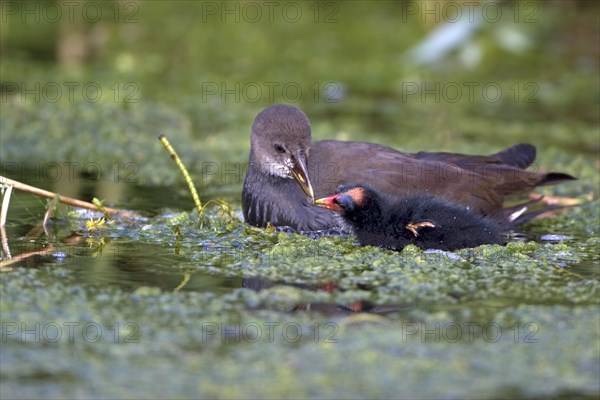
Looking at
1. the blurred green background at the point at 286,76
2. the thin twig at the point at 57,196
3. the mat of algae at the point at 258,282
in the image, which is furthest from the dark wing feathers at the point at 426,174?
the blurred green background at the point at 286,76

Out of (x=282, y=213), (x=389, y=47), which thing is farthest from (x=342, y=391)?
(x=389, y=47)

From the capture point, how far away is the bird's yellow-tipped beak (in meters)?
4.78

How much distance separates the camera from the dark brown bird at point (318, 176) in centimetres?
494

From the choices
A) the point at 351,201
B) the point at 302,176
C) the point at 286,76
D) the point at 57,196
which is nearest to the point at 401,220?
the point at 351,201

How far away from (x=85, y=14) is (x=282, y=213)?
662 centimetres

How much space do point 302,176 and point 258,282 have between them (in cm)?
94

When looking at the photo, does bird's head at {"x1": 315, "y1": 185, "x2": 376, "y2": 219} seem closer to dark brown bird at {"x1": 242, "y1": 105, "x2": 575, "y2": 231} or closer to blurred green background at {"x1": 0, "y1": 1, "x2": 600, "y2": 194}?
dark brown bird at {"x1": 242, "y1": 105, "x2": 575, "y2": 231}

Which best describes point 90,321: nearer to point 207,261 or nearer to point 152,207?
point 207,261

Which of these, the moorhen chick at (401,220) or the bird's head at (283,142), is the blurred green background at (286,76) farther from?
the moorhen chick at (401,220)

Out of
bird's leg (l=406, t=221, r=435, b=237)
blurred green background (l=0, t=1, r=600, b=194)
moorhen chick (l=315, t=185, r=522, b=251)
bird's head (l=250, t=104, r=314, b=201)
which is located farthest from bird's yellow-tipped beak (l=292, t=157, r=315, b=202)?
blurred green background (l=0, t=1, r=600, b=194)

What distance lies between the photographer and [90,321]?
11.7 feet

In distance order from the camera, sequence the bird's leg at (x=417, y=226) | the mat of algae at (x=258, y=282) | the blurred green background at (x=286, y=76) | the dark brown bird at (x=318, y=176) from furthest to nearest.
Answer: the blurred green background at (x=286, y=76), the dark brown bird at (x=318, y=176), the bird's leg at (x=417, y=226), the mat of algae at (x=258, y=282)

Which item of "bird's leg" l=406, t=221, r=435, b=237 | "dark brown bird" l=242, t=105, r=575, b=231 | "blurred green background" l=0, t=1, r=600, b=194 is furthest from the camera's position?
"blurred green background" l=0, t=1, r=600, b=194

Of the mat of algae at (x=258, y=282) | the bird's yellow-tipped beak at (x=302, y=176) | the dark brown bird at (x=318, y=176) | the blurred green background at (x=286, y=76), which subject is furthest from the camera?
the blurred green background at (x=286, y=76)
